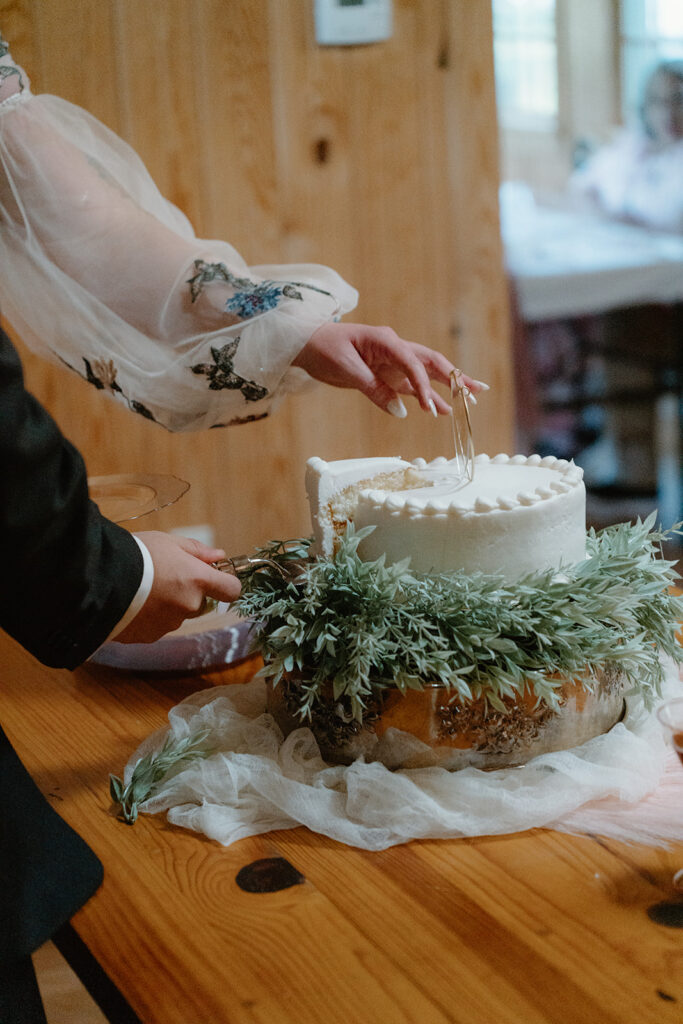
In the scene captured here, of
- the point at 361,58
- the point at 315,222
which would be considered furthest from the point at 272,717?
the point at 361,58

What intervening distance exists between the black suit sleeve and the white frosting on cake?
0.28 meters

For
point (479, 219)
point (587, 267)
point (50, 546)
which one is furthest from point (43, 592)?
point (587, 267)

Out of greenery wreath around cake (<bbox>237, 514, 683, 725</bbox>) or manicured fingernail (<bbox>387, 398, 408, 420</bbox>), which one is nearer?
greenery wreath around cake (<bbox>237, 514, 683, 725</bbox>)

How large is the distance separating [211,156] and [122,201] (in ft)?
3.63

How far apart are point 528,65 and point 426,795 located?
16.7 feet

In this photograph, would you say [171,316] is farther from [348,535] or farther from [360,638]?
[360,638]

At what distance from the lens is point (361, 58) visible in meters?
2.49

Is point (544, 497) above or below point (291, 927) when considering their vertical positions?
above

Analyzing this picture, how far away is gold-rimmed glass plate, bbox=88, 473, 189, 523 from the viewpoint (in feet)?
3.75

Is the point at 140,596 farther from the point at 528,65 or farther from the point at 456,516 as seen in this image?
the point at 528,65

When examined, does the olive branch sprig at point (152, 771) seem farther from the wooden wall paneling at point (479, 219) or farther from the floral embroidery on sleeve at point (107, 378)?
the wooden wall paneling at point (479, 219)

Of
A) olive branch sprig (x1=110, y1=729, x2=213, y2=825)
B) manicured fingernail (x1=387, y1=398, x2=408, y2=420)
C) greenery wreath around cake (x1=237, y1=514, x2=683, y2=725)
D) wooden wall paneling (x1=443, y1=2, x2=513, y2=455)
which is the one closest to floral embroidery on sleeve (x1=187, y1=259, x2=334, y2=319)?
manicured fingernail (x1=387, y1=398, x2=408, y2=420)

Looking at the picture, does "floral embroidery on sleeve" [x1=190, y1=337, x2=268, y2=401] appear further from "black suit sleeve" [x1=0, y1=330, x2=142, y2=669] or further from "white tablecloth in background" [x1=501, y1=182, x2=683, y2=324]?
"white tablecloth in background" [x1=501, y1=182, x2=683, y2=324]

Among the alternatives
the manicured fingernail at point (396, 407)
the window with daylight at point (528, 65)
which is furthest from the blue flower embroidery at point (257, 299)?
the window with daylight at point (528, 65)
